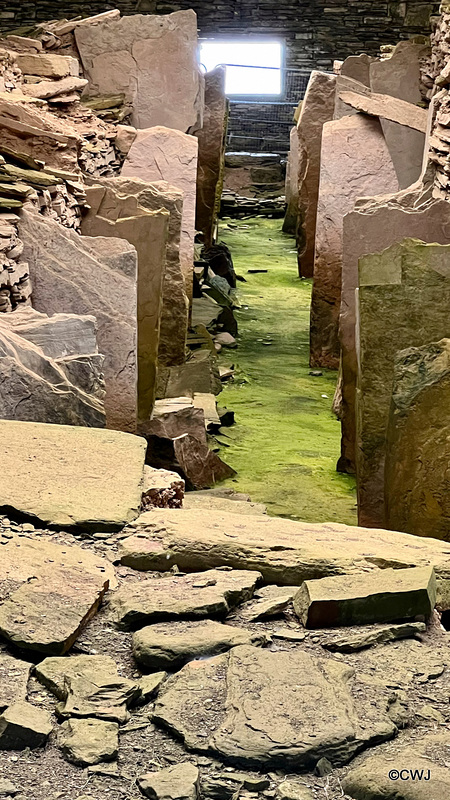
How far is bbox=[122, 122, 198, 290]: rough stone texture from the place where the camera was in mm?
8359

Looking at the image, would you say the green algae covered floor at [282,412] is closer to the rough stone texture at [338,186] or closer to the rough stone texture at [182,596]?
the rough stone texture at [338,186]

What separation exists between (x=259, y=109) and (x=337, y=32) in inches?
79.9

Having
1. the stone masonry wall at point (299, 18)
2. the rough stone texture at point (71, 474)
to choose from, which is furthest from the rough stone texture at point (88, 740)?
the stone masonry wall at point (299, 18)

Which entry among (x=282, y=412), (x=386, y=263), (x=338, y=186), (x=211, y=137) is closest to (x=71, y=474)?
(x=386, y=263)

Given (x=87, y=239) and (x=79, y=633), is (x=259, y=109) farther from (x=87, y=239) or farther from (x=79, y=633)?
(x=79, y=633)

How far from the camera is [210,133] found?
11.3 meters

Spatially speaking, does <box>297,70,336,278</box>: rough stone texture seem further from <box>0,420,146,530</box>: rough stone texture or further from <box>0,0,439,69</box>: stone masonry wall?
<box>0,0,439,69</box>: stone masonry wall

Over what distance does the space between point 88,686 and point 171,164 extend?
22.7 feet

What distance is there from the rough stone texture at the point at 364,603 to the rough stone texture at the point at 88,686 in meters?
0.50

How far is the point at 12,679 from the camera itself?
2.04m

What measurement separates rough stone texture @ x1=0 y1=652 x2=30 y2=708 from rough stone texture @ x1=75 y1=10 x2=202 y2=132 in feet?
25.0

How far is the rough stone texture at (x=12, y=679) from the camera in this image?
1972mm

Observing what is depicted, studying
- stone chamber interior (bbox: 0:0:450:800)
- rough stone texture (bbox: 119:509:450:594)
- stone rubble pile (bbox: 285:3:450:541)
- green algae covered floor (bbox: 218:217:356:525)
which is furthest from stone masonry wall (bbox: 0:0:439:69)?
rough stone texture (bbox: 119:509:450:594)

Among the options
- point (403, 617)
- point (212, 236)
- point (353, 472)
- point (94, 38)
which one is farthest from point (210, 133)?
point (403, 617)
